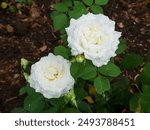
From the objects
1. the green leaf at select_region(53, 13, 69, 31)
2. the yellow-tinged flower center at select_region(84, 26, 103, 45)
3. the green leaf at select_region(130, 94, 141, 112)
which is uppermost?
the yellow-tinged flower center at select_region(84, 26, 103, 45)

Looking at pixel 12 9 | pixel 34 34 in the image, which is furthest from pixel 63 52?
pixel 12 9

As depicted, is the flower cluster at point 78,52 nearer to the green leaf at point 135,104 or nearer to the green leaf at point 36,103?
the green leaf at point 36,103

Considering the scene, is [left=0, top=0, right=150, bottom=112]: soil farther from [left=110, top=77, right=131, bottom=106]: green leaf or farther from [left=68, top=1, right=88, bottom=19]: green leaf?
[left=68, top=1, right=88, bottom=19]: green leaf

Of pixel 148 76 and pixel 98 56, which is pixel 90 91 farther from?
pixel 98 56

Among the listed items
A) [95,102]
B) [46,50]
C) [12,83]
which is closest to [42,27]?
[46,50]

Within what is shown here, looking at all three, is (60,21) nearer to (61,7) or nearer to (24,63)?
(61,7)

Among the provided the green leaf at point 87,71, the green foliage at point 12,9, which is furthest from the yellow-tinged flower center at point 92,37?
the green foliage at point 12,9

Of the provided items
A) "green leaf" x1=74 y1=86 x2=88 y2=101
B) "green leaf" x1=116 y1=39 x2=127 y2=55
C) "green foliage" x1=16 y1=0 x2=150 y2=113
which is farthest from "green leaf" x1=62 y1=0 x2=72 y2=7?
"green leaf" x1=74 y1=86 x2=88 y2=101
